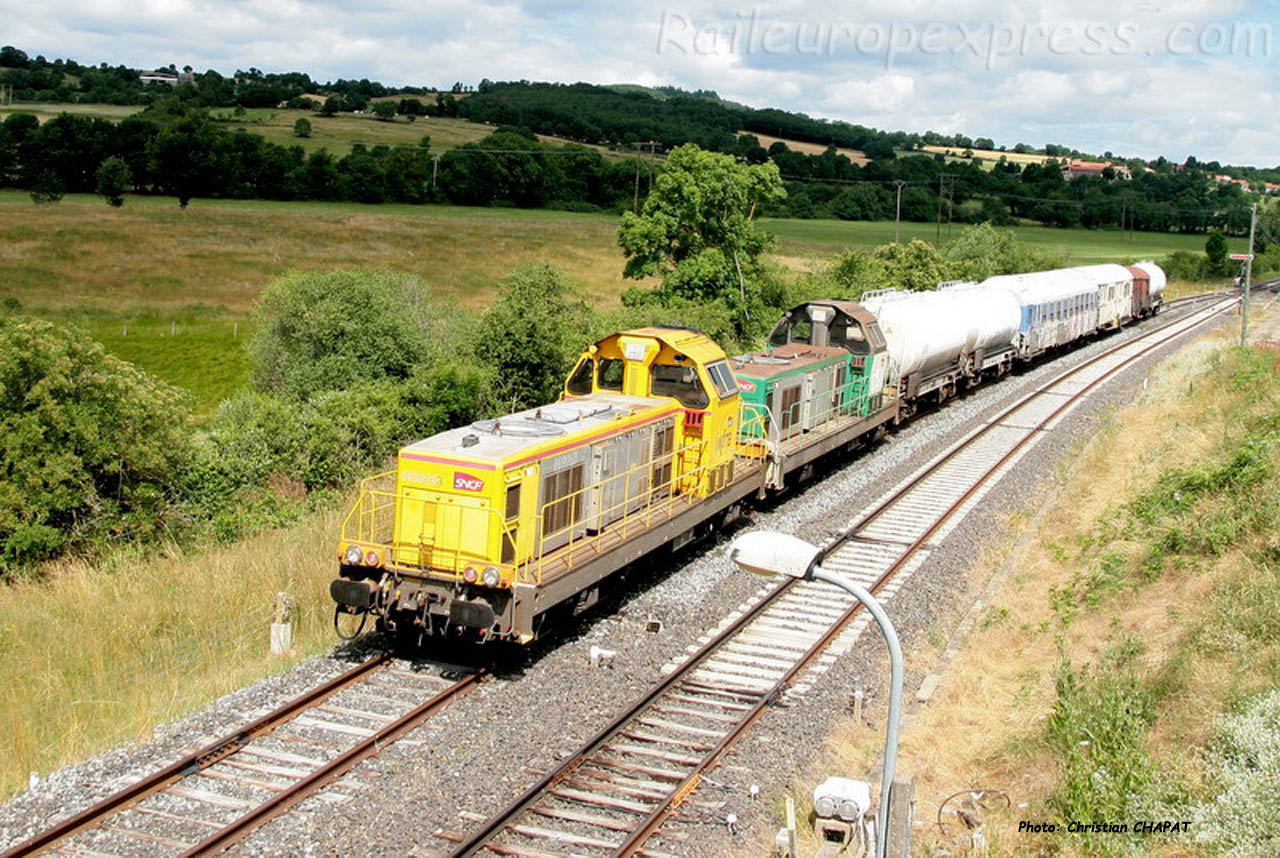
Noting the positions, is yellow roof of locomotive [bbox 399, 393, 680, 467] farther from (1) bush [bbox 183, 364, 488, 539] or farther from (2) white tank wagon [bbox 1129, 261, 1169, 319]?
(2) white tank wagon [bbox 1129, 261, 1169, 319]

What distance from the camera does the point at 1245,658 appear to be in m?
11.2

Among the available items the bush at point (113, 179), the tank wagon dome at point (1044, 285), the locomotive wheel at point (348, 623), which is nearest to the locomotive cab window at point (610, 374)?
the locomotive wheel at point (348, 623)

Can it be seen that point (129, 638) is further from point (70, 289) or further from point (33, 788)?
point (70, 289)

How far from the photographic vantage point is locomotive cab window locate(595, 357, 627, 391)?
58.2 ft

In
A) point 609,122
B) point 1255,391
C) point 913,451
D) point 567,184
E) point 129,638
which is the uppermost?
point 609,122

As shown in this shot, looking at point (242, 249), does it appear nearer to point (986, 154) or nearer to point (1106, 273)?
point (1106, 273)

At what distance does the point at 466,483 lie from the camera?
12.8m

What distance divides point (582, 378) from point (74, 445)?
991 cm

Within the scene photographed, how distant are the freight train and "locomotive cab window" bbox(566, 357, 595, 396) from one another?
2 cm

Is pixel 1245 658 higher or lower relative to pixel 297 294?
lower

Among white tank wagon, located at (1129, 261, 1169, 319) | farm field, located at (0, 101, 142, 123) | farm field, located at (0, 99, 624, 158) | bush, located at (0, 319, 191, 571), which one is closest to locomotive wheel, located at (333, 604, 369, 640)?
bush, located at (0, 319, 191, 571)

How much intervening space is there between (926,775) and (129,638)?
1030cm

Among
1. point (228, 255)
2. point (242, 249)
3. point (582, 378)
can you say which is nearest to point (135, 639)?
point (582, 378)

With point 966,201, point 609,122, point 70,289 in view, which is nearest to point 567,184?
point 609,122
